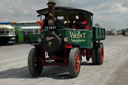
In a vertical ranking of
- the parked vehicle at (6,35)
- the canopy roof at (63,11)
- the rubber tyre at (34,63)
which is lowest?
the rubber tyre at (34,63)

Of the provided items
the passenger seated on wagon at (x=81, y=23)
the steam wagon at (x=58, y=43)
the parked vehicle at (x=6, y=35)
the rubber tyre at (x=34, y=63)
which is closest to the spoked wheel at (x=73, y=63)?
the steam wagon at (x=58, y=43)

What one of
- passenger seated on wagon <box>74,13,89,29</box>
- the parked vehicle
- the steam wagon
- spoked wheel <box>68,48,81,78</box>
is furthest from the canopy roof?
the parked vehicle

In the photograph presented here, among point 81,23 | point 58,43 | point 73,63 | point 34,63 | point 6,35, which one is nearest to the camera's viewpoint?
point 73,63

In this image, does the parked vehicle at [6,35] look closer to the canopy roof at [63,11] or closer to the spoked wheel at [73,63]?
the canopy roof at [63,11]

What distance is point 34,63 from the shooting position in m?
7.67

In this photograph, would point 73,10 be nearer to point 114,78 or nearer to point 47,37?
point 47,37

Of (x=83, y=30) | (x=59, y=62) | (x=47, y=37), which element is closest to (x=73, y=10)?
(x=83, y=30)

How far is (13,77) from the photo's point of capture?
7.58m

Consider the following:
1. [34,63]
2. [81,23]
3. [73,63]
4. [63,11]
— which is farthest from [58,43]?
[81,23]

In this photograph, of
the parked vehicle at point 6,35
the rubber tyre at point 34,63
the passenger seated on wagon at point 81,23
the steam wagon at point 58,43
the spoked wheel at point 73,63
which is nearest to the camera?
the spoked wheel at point 73,63

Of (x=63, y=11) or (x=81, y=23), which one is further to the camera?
(x=81, y=23)

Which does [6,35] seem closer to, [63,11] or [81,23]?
[81,23]

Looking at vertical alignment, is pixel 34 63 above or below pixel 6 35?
below

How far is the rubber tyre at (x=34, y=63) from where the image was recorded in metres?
7.52
